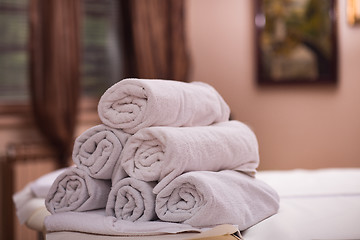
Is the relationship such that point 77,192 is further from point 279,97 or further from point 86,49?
point 279,97

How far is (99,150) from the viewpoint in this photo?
1098mm

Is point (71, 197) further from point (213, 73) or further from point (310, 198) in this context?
point (213, 73)

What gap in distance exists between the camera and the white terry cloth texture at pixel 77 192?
1104mm

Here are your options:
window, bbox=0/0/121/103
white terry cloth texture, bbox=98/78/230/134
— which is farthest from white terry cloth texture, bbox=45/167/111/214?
window, bbox=0/0/121/103

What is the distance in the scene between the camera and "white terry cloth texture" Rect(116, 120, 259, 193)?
1.01 m

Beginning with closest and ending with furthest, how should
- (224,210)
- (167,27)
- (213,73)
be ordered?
(224,210)
(167,27)
(213,73)

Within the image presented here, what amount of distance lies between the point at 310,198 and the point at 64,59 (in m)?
1.91

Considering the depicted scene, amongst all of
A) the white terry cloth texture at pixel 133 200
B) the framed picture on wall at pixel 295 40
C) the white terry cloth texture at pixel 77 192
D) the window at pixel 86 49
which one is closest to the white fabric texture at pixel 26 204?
the white terry cloth texture at pixel 77 192

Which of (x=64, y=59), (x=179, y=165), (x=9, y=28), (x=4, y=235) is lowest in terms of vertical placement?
(x=4, y=235)

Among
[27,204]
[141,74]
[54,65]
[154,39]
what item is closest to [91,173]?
[27,204]

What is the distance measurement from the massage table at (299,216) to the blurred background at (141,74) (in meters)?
1.34

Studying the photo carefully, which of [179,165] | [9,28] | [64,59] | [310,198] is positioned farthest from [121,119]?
[9,28]

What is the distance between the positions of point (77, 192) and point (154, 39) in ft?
7.34

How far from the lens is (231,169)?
1.19 m
